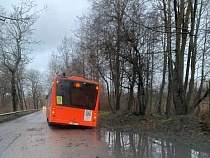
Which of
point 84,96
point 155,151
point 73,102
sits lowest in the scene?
point 155,151

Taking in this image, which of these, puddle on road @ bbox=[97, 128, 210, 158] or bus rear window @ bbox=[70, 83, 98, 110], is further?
bus rear window @ bbox=[70, 83, 98, 110]

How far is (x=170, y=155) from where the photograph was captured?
973cm

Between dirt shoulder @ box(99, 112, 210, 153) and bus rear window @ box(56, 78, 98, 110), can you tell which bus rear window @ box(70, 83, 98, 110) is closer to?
bus rear window @ box(56, 78, 98, 110)

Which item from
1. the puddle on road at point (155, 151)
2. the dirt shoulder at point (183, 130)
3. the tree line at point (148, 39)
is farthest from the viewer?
the tree line at point (148, 39)

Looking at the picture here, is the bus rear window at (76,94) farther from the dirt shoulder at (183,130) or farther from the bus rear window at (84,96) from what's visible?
the dirt shoulder at (183,130)

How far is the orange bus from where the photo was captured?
1958cm

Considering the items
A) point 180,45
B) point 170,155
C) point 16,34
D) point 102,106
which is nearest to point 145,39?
point 180,45

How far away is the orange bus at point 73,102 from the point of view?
19578mm

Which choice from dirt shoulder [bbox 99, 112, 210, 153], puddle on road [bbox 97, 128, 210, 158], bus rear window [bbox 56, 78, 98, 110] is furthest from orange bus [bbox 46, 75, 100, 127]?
puddle on road [bbox 97, 128, 210, 158]

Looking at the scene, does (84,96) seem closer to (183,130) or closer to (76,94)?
(76,94)

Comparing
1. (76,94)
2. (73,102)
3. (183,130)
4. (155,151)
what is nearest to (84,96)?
(76,94)

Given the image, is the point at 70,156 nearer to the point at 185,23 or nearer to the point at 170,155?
the point at 170,155

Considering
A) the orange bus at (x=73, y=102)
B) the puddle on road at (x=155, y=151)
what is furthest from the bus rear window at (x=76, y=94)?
the puddle on road at (x=155, y=151)

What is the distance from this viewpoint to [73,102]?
775 inches
